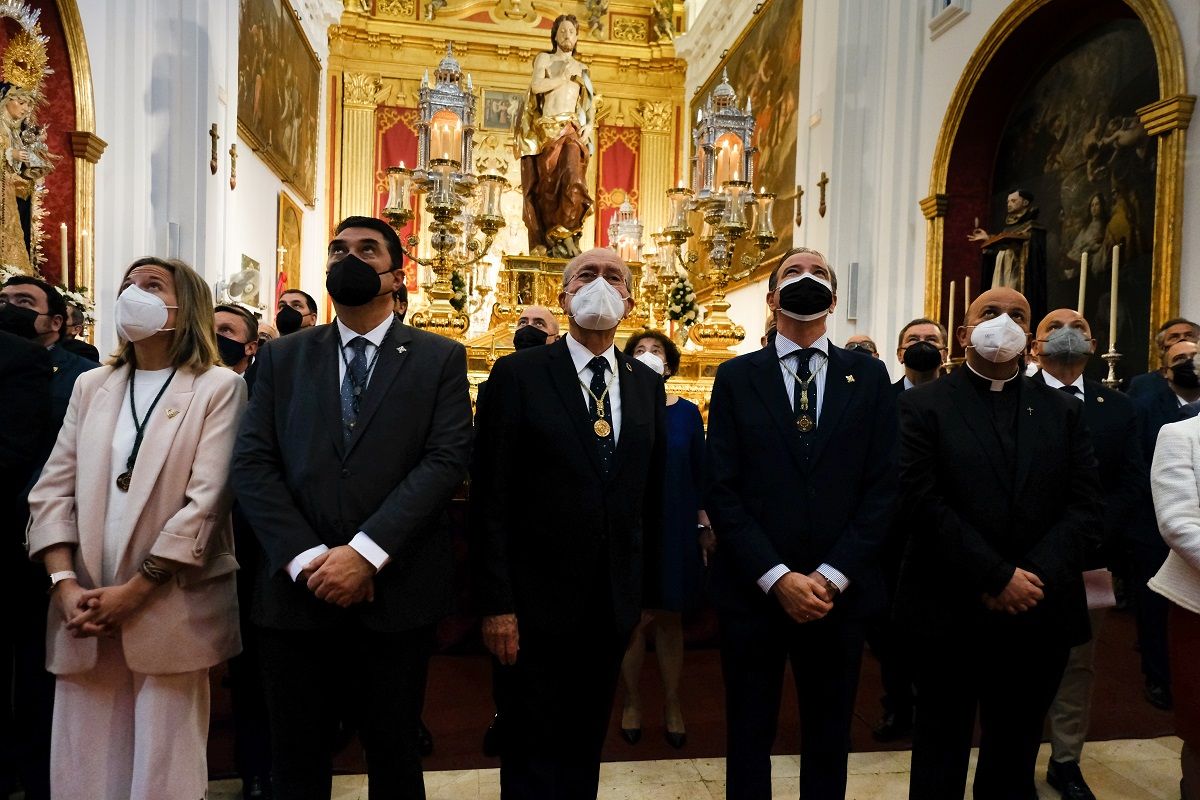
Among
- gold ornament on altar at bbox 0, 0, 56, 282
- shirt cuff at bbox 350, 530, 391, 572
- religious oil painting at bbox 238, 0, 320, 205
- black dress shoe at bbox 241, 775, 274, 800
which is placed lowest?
black dress shoe at bbox 241, 775, 274, 800

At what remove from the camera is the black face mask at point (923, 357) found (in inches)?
146

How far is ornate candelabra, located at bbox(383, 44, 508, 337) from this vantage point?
652 cm

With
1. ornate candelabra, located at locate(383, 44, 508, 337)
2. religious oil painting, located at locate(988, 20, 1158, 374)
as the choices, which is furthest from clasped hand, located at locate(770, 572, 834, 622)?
religious oil painting, located at locate(988, 20, 1158, 374)

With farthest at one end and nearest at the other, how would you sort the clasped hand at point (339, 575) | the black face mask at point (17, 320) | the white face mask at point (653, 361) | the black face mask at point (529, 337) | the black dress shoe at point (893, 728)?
1. the black face mask at point (529, 337)
2. the white face mask at point (653, 361)
3. the black dress shoe at point (893, 728)
4. the black face mask at point (17, 320)
5. the clasped hand at point (339, 575)

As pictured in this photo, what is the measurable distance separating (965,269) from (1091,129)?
1.89 m

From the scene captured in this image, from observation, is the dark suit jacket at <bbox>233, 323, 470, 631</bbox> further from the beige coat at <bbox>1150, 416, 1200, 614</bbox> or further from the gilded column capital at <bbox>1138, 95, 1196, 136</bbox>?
the gilded column capital at <bbox>1138, 95, 1196, 136</bbox>

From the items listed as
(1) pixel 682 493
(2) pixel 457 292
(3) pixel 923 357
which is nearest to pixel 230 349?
(1) pixel 682 493

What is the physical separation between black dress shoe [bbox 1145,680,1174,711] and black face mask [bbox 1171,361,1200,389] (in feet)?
5.11

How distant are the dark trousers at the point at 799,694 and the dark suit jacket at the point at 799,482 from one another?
0.08 meters

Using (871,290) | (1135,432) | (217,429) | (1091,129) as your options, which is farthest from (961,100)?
(217,429)

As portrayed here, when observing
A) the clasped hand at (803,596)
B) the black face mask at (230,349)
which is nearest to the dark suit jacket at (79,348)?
the black face mask at (230,349)

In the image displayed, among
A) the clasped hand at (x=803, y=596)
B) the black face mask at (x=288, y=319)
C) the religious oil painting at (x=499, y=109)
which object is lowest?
the clasped hand at (x=803, y=596)

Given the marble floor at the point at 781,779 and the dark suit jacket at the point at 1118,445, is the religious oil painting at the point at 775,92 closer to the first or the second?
the dark suit jacket at the point at 1118,445

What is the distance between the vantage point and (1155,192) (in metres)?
6.09
